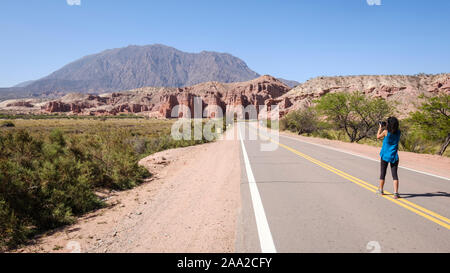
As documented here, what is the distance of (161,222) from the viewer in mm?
4625

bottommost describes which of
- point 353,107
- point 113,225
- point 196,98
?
point 113,225

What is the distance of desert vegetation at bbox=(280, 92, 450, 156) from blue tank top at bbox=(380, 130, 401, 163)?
12.5 meters

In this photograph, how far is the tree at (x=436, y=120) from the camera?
48.8ft

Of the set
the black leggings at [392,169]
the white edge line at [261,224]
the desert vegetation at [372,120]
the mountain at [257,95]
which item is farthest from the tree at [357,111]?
the white edge line at [261,224]

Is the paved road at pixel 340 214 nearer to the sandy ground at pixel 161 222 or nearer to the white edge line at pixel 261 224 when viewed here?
the white edge line at pixel 261 224

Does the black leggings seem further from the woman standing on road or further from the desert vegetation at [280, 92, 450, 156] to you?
the desert vegetation at [280, 92, 450, 156]

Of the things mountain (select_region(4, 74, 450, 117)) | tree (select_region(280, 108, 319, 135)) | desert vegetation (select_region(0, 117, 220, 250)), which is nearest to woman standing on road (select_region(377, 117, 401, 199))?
desert vegetation (select_region(0, 117, 220, 250))

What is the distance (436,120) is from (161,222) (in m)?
18.3

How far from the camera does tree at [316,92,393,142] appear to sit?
80.5ft

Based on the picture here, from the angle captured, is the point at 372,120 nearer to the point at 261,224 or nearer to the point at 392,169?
the point at 392,169
